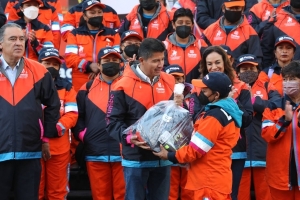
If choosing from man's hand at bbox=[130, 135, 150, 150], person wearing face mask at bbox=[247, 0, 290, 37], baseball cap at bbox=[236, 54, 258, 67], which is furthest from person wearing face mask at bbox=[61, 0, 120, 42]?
man's hand at bbox=[130, 135, 150, 150]

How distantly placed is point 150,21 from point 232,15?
1423mm

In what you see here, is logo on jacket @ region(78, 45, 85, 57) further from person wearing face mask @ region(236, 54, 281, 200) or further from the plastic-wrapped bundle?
the plastic-wrapped bundle

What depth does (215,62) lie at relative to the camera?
668cm

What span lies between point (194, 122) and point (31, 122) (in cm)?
160

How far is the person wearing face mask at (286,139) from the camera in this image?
671 cm

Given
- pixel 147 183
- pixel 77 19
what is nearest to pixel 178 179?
pixel 147 183

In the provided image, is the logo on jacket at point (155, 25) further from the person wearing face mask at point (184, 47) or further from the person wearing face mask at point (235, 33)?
the person wearing face mask at point (235, 33)

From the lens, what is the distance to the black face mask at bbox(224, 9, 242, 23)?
895 centimetres

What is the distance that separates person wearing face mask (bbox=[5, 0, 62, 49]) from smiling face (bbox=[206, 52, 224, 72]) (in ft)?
12.7

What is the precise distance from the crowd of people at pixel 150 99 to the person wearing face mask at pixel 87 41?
0.6 inches

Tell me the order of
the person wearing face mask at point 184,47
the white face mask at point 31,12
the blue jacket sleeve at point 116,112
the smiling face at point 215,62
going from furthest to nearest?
1. the white face mask at point 31,12
2. the person wearing face mask at point 184,47
3. the smiling face at point 215,62
4. the blue jacket sleeve at point 116,112

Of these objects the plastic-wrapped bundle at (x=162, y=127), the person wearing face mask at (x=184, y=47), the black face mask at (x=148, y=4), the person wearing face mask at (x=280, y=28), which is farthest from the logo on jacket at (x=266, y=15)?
the plastic-wrapped bundle at (x=162, y=127)

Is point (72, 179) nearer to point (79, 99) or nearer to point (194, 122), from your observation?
point (79, 99)

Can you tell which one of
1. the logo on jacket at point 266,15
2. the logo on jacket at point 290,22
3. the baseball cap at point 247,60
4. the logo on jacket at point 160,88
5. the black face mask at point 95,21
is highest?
the logo on jacket at point 266,15
